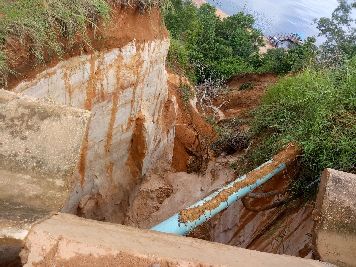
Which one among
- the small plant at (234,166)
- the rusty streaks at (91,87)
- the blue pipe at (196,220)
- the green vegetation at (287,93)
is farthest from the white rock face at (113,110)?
the blue pipe at (196,220)

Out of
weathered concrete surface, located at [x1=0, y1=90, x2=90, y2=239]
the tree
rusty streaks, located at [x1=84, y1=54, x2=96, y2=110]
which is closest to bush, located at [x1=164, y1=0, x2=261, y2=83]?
the tree

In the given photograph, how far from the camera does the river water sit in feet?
119

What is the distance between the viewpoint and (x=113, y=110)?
6.94m

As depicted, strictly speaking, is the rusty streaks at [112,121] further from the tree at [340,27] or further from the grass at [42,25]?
the tree at [340,27]

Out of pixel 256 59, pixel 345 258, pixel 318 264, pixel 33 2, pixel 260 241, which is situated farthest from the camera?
pixel 256 59

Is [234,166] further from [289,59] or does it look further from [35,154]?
[289,59]

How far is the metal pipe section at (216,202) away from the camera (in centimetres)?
423

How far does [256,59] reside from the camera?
18.1 meters

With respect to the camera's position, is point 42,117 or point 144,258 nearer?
point 144,258

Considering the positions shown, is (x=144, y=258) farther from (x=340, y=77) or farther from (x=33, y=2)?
(x=340, y=77)

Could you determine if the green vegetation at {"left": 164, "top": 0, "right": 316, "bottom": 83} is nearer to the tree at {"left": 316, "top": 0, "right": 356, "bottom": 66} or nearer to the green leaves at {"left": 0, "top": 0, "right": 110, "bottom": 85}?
the tree at {"left": 316, "top": 0, "right": 356, "bottom": 66}

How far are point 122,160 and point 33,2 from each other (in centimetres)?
311

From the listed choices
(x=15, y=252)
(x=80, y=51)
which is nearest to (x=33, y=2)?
(x=80, y=51)

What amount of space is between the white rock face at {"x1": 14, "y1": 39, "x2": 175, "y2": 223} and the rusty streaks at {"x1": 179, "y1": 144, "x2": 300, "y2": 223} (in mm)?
2218
